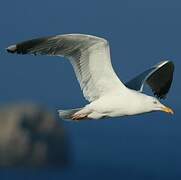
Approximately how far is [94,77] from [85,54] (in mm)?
373

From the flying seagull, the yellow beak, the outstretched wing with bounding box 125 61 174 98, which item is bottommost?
the outstretched wing with bounding box 125 61 174 98

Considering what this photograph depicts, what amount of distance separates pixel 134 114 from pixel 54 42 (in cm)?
113

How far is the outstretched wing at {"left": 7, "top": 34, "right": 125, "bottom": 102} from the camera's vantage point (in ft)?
28.0

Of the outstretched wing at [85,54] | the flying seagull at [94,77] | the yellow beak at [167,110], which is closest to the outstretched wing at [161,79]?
the yellow beak at [167,110]

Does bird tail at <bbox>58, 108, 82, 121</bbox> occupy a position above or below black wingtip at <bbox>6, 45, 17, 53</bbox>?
below

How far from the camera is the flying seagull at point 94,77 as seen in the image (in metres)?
8.55

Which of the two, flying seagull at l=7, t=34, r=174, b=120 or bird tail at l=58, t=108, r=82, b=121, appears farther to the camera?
bird tail at l=58, t=108, r=82, b=121

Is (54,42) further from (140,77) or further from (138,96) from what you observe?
(140,77)

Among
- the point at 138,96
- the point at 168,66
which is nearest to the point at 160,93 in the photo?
the point at 168,66

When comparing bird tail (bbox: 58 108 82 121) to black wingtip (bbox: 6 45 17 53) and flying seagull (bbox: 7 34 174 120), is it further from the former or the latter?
black wingtip (bbox: 6 45 17 53)

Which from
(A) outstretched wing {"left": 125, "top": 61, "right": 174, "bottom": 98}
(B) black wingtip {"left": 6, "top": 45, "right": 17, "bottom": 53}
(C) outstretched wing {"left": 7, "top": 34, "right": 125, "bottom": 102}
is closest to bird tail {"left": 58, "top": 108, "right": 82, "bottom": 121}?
(C) outstretched wing {"left": 7, "top": 34, "right": 125, "bottom": 102}

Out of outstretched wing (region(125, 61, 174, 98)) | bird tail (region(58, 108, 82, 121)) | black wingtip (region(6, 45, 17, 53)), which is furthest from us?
outstretched wing (region(125, 61, 174, 98))

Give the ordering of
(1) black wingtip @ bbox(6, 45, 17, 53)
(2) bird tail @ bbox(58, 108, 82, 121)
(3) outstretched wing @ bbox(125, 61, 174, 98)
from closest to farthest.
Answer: (1) black wingtip @ bbox(6, 45, 17, 53)
(2) bird tail @ bbox(58, 108, 82, 121)
(3) outstretched wing @ bbox(125, 61, 174, 98)

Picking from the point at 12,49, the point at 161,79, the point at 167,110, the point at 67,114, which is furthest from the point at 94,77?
the point at 161,79
